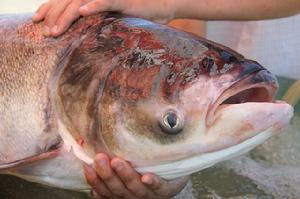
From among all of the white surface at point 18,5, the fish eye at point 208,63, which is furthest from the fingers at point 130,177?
the white surface at point 18,5

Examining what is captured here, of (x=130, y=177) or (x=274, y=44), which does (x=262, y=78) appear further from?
(x=274, y=44)

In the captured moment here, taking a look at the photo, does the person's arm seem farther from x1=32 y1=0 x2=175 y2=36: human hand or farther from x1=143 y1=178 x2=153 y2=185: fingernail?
x1=143 y1=178 x2=153 y2=185: fingernail

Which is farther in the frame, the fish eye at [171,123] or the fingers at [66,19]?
the fingers at [66,19]

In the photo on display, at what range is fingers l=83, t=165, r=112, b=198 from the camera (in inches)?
54.4

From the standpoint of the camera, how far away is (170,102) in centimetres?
123

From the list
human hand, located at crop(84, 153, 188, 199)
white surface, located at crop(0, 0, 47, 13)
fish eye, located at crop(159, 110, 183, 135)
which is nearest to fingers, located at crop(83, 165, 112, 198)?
human hand, located at crop(84, 153, 188, 199)

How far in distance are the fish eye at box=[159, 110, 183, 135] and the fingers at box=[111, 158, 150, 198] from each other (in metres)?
0.14

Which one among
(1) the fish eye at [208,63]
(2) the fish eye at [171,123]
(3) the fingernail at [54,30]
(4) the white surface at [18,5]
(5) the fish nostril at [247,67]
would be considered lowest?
(4) the white surface at [18,5]

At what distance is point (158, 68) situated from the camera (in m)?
1.27

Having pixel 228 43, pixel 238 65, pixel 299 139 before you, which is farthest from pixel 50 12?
pixel 228 43

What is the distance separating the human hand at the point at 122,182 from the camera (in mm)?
1328

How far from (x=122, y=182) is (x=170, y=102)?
11.1 inches

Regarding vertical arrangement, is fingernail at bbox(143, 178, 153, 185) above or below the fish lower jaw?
below

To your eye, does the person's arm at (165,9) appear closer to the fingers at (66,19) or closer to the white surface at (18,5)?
the fingers at (66,19)
